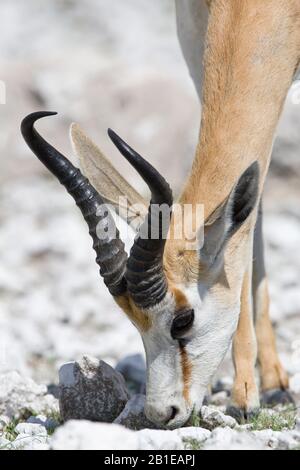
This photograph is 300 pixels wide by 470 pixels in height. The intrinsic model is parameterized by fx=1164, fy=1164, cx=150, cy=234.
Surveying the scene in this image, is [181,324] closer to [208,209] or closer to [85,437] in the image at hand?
[208,209]

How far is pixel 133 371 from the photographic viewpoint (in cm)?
941

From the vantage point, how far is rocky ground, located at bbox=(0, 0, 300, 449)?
275 inches

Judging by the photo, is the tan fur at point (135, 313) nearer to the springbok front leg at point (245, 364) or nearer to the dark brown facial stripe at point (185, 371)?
the dark brown facial stripe at point (185, 371)

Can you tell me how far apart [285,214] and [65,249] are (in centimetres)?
253

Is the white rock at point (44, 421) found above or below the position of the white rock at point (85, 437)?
above

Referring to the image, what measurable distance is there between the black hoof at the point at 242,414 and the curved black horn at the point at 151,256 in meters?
1.32

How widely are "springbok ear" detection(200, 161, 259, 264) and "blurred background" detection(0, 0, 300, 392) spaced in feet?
9.95

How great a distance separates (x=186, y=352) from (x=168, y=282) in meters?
0.46

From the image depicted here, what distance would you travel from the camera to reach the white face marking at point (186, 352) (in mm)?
6809

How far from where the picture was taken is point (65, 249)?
13117mm

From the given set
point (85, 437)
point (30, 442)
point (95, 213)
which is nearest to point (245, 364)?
point (95, 213)

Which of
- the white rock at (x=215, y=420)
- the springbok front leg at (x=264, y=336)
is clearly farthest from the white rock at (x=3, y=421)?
the springbok front leg at (x=264, y=336)
